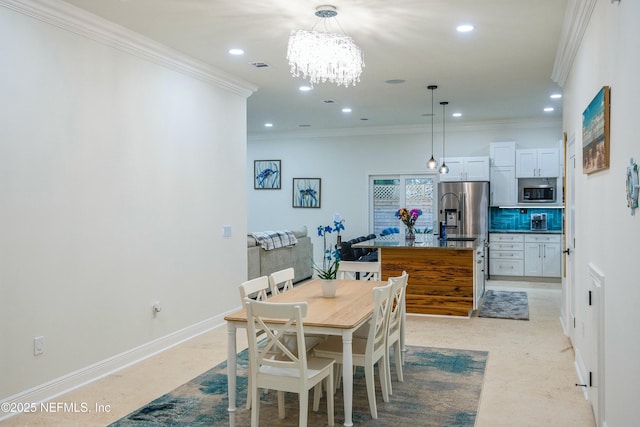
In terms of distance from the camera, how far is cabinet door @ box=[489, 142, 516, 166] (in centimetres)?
970

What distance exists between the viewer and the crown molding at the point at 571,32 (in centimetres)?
379

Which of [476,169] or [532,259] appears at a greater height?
[476,169]

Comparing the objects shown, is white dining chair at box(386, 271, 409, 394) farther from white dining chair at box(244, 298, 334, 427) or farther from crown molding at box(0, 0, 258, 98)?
crown molding at box(0, 0, 258, 98)

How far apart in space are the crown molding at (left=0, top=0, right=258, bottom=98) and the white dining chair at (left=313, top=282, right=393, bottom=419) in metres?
2.97

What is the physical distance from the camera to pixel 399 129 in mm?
10625

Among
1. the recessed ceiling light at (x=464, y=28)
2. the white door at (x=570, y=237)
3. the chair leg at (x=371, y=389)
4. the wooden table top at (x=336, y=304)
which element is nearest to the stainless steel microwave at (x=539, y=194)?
the white door at (x=570, y=237)

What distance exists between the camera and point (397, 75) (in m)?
6.36

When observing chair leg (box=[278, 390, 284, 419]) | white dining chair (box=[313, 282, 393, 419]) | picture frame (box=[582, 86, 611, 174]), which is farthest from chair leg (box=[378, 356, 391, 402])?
picture frame (box=[582, 86, 611, 174])

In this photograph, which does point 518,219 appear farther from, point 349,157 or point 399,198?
point 349,157

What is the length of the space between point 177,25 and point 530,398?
3935 millimetres

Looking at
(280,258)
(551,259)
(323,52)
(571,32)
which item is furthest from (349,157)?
(323,52)

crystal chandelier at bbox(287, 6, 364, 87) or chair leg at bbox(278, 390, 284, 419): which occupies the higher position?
crystal chandelier at bbox(287, 6, 364, 87)

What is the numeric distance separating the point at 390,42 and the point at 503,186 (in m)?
5.50

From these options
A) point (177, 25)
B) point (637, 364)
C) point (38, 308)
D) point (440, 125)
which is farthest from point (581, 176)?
point (440, 125)
